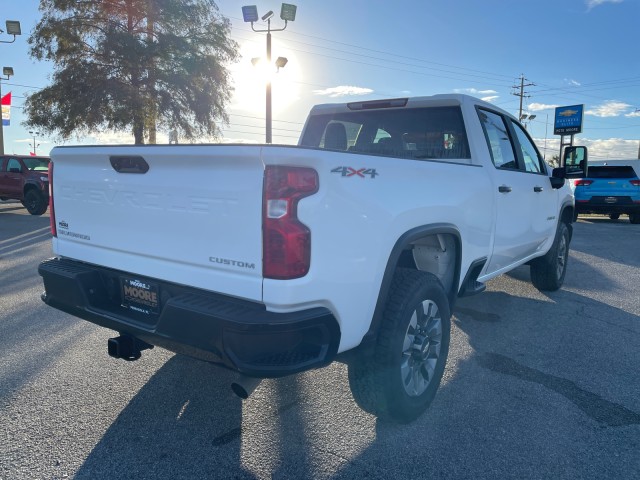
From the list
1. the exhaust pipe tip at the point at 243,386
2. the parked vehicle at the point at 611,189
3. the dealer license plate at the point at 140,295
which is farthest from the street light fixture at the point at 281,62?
the exhaust pipe tip at the point at 243,386

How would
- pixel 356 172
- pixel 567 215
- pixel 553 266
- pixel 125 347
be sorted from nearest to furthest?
pixel 356 172
pixel 125 347
pixel 553 266
pixel 567 215

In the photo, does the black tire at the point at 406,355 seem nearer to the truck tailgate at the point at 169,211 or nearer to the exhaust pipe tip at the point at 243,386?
the exhaust pipe tip at the point at 243,386

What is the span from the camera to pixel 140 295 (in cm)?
260

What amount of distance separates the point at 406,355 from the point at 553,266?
3.70 metres

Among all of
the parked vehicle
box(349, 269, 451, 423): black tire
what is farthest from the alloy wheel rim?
the parked vehicle

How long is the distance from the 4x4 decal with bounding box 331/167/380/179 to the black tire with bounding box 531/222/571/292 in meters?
4.07

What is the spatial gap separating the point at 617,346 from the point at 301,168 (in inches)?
140

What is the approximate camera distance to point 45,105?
22891 mm

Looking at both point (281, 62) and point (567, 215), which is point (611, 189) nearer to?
point (567, 215)

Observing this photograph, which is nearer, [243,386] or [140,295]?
[243,386]

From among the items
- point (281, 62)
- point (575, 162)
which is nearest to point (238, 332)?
point (575, 162)

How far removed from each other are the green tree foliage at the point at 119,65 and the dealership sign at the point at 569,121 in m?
27.0

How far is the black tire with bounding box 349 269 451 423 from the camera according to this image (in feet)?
8.33

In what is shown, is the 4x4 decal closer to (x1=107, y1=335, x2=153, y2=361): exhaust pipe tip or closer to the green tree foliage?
(x1=107, y1=335, x2=153, y2=361): exhaust pipe tip
